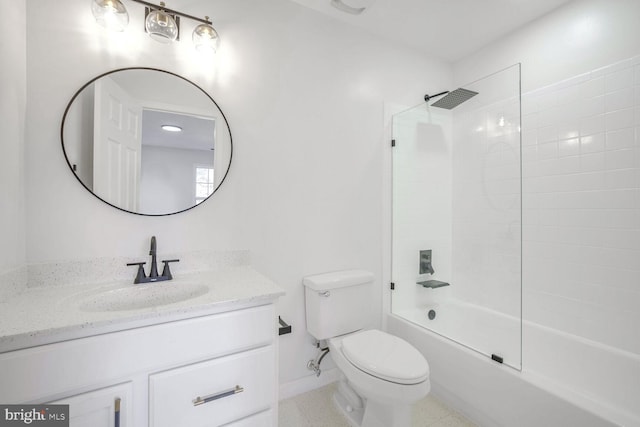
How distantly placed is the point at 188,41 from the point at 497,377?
238cm

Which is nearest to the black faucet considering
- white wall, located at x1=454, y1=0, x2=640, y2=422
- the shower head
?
white wall, located at x1=454, y1=0, x2=640, y2=422

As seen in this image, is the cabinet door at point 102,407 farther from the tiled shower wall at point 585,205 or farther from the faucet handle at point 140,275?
the tiled shower wall at point 585,205

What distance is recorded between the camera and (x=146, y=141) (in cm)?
136

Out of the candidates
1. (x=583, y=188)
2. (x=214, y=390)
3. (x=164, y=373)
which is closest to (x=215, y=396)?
(x=214, y=390)

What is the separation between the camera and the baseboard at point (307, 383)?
5.66 feet

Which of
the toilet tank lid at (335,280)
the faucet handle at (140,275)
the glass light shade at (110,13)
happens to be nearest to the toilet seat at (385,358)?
the toilet tank lid at (335,280)

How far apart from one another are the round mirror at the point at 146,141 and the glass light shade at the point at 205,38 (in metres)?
0.20

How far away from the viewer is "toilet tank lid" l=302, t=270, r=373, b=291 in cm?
165

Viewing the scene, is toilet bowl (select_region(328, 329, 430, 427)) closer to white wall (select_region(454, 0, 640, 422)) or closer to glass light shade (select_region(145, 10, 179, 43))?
white wall (select_region(454, 0, 640, 422))

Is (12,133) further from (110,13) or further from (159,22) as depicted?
(159,22)

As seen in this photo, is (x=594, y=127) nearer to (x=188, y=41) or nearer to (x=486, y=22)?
(x=486, y=22)

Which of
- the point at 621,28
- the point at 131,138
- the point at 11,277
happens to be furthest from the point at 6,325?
the point at 621,28

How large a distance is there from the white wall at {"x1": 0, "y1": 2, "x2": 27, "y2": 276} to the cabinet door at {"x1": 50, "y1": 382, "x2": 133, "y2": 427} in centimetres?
60

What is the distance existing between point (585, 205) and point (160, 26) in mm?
2566
